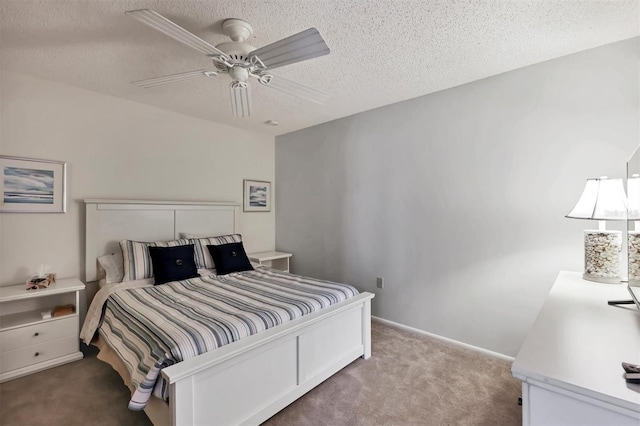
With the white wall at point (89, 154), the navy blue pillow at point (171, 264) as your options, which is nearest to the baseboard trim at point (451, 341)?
the navy blue pillow at point (171, 264)

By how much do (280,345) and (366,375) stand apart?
87 centimetres

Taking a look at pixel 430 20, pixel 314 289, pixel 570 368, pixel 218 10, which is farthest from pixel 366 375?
pixel 218 10

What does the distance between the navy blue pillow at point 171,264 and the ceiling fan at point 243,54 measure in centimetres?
157

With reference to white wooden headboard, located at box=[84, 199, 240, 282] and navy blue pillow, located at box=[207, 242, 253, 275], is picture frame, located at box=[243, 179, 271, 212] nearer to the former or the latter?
white wooden headboard, located at box=[84, 199, 240, 282]

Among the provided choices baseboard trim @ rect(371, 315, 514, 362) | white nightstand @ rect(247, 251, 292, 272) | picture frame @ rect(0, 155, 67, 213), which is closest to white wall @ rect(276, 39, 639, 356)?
baseboard trim @ rect(371, 315, 514, 362)

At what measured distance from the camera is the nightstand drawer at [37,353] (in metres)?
2.23

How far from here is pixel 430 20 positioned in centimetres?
182

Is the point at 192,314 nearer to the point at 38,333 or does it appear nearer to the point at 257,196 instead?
the point at 38,333

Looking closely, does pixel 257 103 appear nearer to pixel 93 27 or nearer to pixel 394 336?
pixel 93 27

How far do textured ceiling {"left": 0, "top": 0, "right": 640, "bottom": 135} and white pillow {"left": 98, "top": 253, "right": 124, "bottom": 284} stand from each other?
167cm

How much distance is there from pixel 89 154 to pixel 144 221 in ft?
2.74

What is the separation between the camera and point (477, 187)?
269 cm

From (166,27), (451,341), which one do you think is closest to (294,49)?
(166,27)

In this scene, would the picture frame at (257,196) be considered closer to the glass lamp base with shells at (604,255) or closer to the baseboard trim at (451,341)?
the baseboard trim at (451,341)
